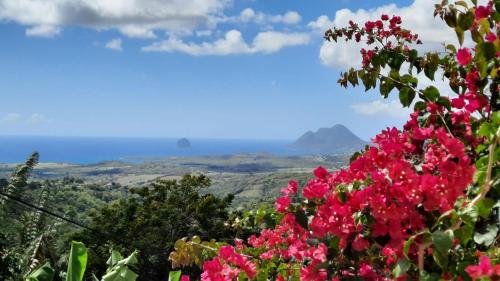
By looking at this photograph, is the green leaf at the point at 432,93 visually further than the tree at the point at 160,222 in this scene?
No

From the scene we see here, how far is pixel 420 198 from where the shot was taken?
5.21 ft

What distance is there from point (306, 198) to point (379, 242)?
42 cm

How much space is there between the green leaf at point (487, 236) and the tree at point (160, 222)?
24558 millimetres

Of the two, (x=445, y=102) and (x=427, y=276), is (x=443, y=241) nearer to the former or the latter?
(x=427, y=276)

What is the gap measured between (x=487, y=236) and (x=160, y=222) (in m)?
26.0

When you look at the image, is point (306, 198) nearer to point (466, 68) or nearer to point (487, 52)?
point (487, 52)

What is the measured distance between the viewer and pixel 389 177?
5.61ft

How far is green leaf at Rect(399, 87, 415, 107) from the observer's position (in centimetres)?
283

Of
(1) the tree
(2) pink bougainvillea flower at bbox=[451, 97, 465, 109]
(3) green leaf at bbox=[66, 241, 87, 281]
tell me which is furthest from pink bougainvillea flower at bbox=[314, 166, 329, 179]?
(1) the tree

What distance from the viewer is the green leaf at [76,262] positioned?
3.43 m

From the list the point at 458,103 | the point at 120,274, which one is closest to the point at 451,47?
the point at 458,103

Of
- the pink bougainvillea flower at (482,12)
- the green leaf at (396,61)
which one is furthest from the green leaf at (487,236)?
the green leaf at (396,61)

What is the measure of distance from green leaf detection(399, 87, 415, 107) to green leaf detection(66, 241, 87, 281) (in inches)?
90.2

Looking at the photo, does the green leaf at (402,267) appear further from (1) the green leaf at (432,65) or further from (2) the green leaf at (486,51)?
(1) the green leaf at (432,65)
